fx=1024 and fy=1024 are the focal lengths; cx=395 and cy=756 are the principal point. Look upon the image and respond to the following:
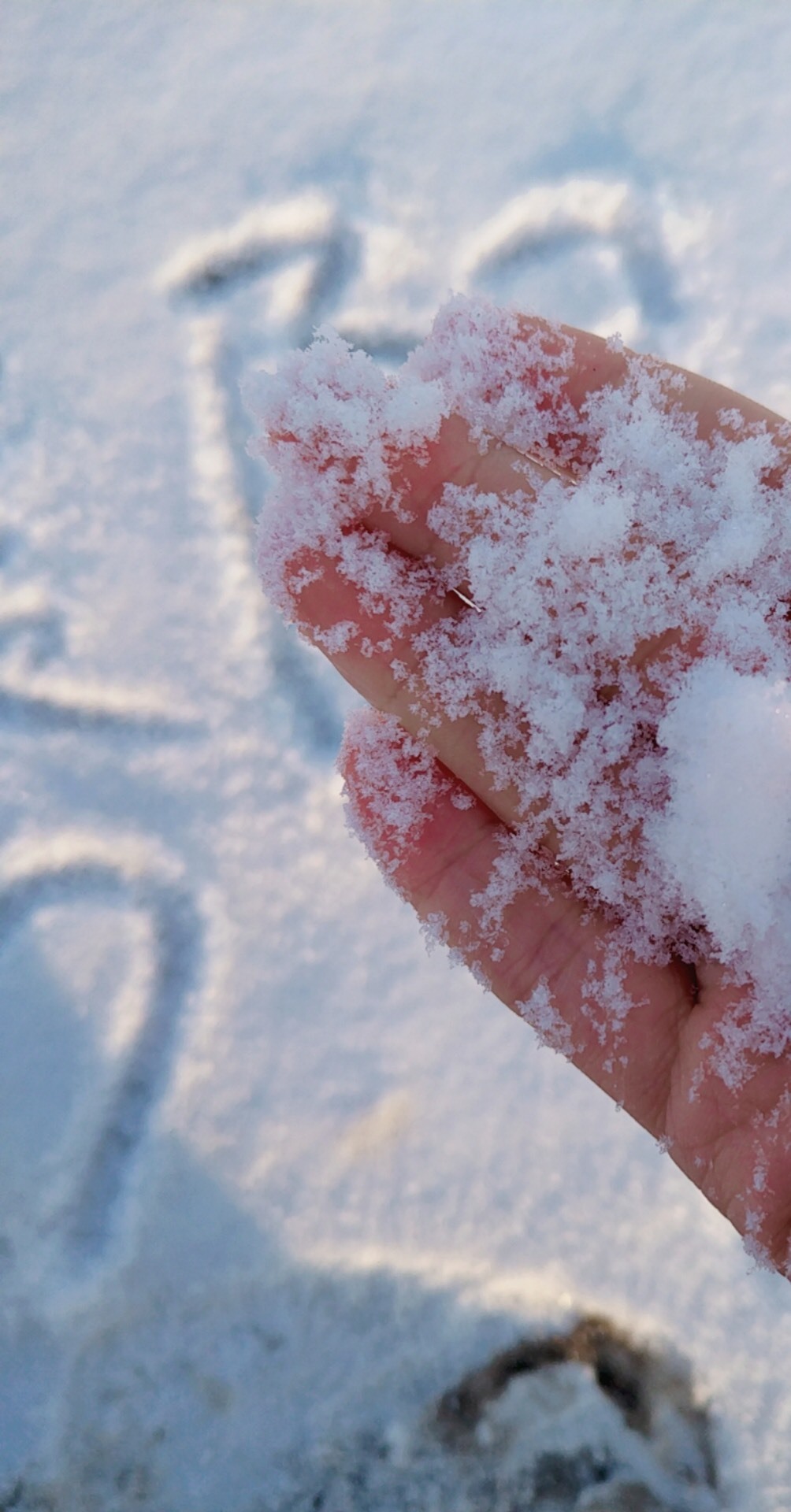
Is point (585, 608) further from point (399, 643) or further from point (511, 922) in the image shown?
point (511, 922)

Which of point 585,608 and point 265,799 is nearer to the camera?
point 585,608

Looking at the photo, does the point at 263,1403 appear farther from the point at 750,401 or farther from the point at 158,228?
the point at 158,228

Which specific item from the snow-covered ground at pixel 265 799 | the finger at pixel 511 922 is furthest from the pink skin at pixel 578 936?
the snow-covered ground at pixel 265 799

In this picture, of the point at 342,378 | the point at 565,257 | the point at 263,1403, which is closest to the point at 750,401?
the point at 342,378

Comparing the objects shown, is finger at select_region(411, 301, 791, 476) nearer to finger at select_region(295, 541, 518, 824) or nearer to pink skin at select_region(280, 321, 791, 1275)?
pink skin at select_region(280, 321, 791, 1275)

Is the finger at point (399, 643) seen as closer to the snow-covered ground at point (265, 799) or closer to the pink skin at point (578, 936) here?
the pink skin at point (578, 936)

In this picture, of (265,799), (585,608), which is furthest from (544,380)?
(265,799)

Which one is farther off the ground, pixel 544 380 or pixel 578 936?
pixel 544 380

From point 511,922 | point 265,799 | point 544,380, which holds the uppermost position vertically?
point 544,380
